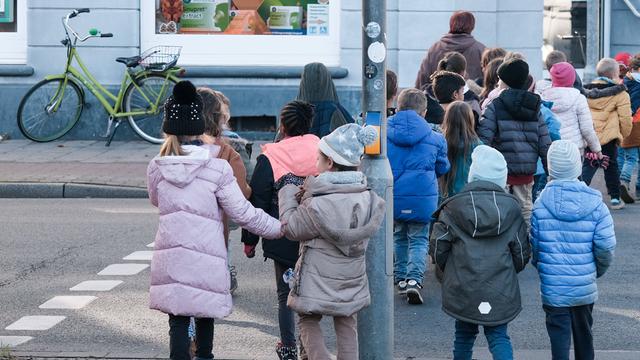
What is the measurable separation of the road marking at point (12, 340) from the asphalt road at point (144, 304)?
0.07 m

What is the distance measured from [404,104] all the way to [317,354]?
3031mm

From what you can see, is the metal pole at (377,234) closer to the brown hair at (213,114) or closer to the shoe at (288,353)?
the shoe at (288,353)

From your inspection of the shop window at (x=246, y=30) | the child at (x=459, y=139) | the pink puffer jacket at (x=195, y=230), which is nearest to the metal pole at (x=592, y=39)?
the shop window at (x=246, y=30)

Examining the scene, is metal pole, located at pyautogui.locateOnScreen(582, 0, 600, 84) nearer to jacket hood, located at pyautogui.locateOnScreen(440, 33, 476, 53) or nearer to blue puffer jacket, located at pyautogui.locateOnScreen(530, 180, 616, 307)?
jacket hood, located at pyautogui.locateOnScreen(440, 33, 476, 53)

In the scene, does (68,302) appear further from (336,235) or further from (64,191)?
(64,191)

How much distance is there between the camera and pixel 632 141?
1421cm

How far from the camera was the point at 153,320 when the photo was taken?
881cm

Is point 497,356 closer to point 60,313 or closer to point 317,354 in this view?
point 317,354

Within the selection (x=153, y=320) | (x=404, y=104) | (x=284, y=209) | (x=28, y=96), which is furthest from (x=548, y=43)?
(x=284, y=209)

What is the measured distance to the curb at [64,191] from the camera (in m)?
14.4

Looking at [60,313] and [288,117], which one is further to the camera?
[60,313]

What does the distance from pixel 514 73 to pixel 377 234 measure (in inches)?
140

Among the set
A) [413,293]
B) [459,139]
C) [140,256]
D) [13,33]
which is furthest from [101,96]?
[413,293]

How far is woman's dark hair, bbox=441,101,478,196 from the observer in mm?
9648
